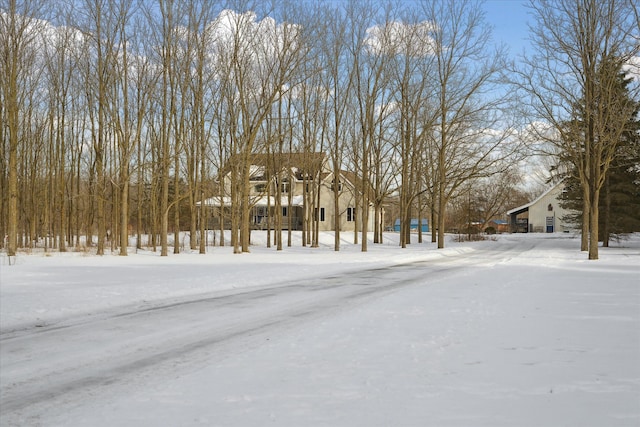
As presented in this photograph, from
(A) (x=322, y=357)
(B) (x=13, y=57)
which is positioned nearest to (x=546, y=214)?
(B) (x=13, y=57)

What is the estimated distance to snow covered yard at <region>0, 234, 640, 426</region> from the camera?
4.36m

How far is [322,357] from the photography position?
6.16 metres

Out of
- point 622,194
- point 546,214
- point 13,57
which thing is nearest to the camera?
point 13,57

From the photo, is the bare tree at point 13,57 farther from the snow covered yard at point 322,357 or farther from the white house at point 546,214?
the white house at point 546,214

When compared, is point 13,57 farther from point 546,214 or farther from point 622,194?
point 546,214

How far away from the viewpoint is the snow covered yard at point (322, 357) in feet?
14.3

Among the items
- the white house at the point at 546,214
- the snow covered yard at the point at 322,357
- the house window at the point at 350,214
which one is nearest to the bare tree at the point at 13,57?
the snow covered yard at the point at 322,357

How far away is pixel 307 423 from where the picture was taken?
4.05m

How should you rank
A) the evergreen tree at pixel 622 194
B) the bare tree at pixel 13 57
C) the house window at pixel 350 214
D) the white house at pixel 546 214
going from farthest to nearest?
the white house at pixel 546 214
the house window at pixel 350 214
the evergreen tree at pixel 622 194
the bare tree at pixel 13 57

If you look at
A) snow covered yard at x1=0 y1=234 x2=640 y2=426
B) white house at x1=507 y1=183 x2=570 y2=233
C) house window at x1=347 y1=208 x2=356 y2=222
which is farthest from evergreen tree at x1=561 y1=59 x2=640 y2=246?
white house at x1=507 y1=183 x2=570 y2=233

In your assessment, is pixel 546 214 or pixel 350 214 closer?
pixel 350 214

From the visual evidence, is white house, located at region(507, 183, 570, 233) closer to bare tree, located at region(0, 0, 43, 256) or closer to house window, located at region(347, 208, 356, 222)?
house window, located at region(347, 208, 356, 222)

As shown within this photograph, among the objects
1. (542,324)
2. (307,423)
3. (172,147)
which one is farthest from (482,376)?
(172,147)

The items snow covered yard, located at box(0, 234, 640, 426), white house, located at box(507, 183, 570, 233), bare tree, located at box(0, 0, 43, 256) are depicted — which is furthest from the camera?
white house, located at box(507, 183, 570, 233)
